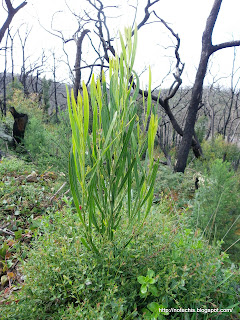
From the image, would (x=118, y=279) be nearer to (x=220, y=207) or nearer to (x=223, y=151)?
(x=220, y=207)

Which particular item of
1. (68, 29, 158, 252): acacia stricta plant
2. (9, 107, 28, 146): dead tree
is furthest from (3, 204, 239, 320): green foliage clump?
(9, 107, 28, 146): dead tree

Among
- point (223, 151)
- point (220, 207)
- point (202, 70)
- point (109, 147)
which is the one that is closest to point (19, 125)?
point (202, 70)

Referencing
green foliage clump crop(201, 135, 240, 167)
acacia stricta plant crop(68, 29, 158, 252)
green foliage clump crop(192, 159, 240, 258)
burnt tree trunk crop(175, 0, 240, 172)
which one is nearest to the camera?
acacia stricta plant crop(68, 29, 158, 252)

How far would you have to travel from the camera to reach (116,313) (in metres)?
0.83

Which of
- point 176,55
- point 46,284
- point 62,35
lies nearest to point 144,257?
point 46,284

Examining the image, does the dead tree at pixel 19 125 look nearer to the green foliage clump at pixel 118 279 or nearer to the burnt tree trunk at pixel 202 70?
the burnt tree trunk at pixel 202 70

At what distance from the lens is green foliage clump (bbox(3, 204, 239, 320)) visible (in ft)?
3.02

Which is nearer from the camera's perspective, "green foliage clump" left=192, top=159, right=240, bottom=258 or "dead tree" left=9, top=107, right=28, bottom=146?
"green foliage clump" left=192, top=159, right=240, bottom=258

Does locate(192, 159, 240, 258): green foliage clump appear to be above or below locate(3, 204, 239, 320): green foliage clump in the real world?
below

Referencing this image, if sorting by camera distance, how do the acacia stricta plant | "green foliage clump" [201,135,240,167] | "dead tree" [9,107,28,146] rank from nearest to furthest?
the acacia stricta plant, "dead tree" [9,107,28,146], "green foliage clump" [201,135,240,167]

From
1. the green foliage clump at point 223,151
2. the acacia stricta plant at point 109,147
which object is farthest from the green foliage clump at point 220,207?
the green foliage clump at point 223,151

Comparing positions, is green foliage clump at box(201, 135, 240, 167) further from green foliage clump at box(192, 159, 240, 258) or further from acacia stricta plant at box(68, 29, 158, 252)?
acacia stricta plant at box(68, 29, 158, 252)

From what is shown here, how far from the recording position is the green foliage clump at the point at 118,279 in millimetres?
921

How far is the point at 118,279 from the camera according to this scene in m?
1.02
